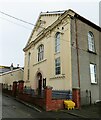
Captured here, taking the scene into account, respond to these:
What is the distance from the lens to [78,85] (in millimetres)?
15938

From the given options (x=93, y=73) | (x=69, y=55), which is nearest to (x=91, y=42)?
(x=93, y=73)

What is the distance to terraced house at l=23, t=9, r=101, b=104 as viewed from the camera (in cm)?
1619

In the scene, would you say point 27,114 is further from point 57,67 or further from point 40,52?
point 40,52

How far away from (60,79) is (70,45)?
327cm

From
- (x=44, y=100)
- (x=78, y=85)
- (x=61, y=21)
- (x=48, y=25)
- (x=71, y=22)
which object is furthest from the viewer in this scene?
(x=48, y=25)

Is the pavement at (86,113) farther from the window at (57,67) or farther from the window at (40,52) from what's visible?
the window at (40,52)

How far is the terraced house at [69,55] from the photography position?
16.2 metres

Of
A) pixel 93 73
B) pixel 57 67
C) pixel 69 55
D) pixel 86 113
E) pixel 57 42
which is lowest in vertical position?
pixel 86 113

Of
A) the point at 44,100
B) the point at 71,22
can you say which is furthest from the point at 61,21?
the point at 44,100

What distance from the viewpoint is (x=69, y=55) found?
16.2m

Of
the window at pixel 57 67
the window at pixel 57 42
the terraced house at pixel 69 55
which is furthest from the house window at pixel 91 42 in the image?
the window at pixel 57 67

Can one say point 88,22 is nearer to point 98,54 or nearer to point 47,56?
point 98,54

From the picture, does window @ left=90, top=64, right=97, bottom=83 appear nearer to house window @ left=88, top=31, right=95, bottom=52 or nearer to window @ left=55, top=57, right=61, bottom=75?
house window @ left=88, top=31, right=95, bottom=52

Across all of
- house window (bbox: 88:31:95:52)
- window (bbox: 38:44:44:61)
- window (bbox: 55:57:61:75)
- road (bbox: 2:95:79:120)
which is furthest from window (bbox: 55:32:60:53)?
road (bbox: 2:95:79:120)
